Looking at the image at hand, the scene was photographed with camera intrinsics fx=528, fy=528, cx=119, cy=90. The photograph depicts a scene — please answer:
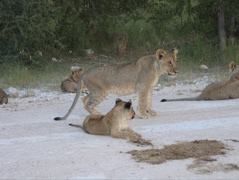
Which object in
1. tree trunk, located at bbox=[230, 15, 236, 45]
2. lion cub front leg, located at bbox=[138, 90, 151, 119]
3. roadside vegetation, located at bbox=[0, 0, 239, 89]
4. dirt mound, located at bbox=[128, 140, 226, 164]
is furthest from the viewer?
tree trunk, located at bbox=[230, 15, 236, 45]

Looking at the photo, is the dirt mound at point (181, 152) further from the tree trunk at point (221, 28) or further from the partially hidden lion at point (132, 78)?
the tree trunk at point (221, 28)

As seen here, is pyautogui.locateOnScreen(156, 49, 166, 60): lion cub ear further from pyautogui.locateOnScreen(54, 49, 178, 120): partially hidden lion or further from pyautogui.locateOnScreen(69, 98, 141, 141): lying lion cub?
pyautogui.locateOnScreen(69, 98, 141, 141): lying lion cub

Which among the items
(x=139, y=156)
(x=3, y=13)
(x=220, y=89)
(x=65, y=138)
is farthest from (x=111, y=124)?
(x=3, y=13)

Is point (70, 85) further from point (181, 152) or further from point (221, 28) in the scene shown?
point (181, 152)

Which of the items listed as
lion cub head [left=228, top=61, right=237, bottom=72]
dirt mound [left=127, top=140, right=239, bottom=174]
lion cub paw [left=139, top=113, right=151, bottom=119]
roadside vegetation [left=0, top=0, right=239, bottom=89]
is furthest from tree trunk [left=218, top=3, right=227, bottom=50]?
dirt mound [left=127, top=140, right=239, bottom=174]

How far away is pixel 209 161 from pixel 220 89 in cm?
439

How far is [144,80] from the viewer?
29.7 feet

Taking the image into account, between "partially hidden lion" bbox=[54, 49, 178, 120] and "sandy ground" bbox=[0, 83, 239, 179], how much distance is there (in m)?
0.43

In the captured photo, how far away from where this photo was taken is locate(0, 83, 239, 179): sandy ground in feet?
18.7

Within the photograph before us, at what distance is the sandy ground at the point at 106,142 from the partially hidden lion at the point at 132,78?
0.43 m

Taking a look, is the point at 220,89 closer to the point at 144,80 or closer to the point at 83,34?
the point at 144,80

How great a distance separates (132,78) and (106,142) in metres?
2.39

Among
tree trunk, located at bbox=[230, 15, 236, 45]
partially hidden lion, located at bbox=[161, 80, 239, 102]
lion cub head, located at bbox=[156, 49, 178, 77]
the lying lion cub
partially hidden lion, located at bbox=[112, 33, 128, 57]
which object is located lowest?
the lying lion cub

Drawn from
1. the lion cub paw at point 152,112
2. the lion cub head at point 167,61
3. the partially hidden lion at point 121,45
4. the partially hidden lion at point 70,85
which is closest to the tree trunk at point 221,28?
the partially hidden lion at point 121,45
